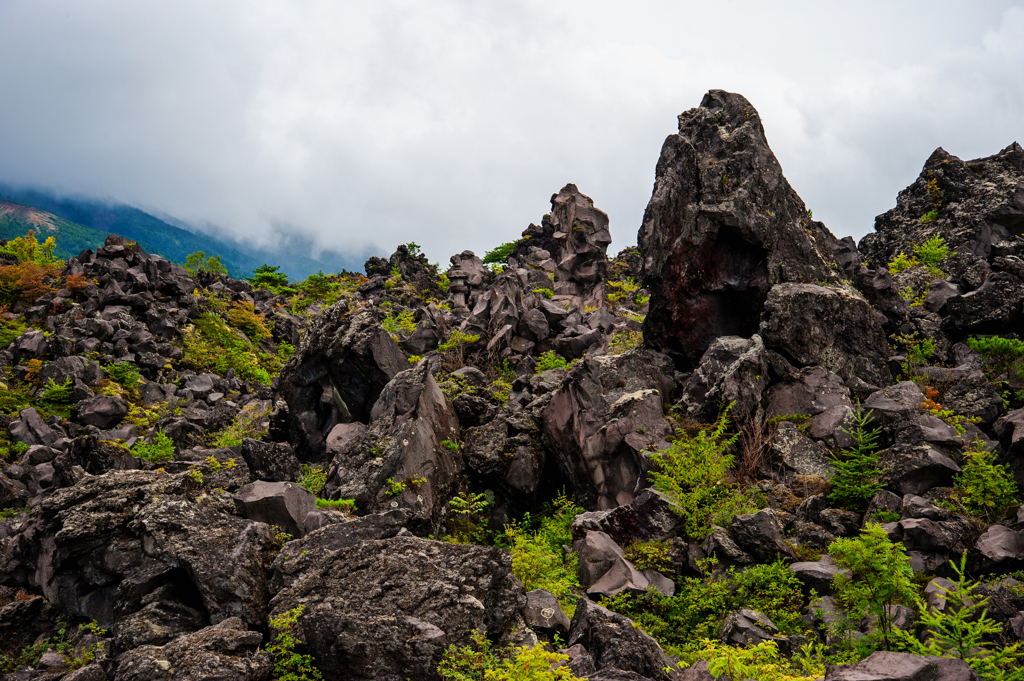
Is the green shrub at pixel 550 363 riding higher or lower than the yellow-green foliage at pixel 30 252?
higher

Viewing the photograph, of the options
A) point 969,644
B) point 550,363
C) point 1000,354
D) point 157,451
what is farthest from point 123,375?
point 1000,354

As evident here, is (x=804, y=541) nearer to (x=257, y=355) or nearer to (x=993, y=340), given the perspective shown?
(x=993, y=340)

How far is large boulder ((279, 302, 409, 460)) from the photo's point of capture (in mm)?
17734

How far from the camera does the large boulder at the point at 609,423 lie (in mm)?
13680

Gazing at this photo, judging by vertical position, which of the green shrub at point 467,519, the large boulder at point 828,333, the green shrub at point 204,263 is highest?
the large boulder at point 828,333

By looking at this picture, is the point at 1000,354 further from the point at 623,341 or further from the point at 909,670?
the point at 909,670

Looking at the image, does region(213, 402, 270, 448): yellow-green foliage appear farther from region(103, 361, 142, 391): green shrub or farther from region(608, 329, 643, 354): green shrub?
region(608, 329, 643, 354): green shrub

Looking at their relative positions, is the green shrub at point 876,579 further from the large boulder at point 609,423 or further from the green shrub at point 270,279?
the green shrub at point 270,279

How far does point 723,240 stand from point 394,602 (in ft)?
46.0

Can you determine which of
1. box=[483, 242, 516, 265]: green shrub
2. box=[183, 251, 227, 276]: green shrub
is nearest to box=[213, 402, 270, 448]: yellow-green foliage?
box=[183, 251, 227, 276]: green shrub

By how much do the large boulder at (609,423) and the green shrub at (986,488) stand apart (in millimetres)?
5742

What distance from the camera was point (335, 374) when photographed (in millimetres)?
18359

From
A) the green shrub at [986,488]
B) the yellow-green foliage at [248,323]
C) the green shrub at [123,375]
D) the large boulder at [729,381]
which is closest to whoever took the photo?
the green shrub at [986,488]

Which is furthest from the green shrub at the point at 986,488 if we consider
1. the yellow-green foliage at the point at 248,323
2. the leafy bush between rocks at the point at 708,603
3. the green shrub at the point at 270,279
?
the green shrub at the point at 270,279
